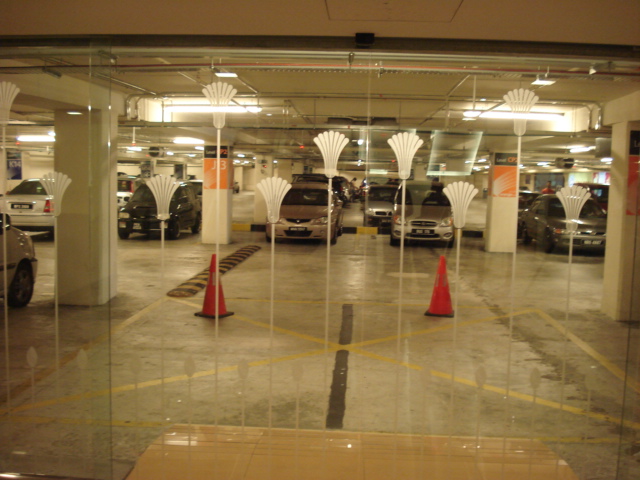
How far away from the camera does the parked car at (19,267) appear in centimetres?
682

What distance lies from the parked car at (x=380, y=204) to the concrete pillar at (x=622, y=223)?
6.56 m

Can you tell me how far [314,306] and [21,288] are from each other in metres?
4.12

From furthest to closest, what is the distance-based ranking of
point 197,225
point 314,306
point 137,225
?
point 197,225 → point 137,225 → point 314,306

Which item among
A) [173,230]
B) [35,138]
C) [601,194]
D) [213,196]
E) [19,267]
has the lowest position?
[19,267]

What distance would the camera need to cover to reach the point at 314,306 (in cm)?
840

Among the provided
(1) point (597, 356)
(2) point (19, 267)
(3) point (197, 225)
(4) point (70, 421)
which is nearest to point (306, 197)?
(2) point (19, 267)

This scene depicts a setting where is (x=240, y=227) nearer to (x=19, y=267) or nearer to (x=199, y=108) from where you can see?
(x=199, y=108)

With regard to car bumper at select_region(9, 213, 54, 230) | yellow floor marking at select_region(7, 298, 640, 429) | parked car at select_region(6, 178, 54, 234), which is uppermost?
parked car at select_region(6, 178, 54, 234)

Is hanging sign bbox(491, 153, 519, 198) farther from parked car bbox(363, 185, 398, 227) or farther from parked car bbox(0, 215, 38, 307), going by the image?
parked car bbox(0, 215, 38, 307)

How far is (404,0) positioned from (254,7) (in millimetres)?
852

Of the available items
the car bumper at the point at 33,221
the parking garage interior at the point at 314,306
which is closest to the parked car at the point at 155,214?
the parking garage interior at the point at 314,306

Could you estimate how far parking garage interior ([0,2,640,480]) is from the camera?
3.60 m

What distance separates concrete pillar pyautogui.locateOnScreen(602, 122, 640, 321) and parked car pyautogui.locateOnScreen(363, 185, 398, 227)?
6564 millimetres

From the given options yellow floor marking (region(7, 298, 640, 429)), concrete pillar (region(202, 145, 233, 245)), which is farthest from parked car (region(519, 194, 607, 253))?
concrete pillar (region(202, 145, 233, 245))
